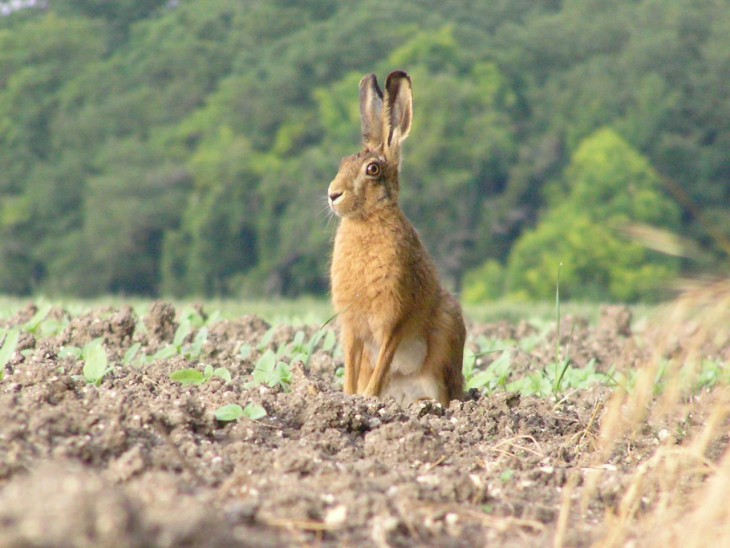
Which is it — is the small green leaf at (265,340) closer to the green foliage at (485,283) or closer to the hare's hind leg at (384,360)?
the hare's hind leg at (384,360)

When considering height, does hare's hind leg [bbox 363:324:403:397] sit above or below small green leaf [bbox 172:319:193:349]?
above

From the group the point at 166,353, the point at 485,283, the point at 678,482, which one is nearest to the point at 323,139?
the point at 485,283

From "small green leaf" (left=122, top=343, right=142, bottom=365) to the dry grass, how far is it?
248 centimetres

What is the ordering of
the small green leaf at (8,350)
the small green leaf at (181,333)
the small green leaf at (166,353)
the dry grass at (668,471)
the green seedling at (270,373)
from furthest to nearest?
the small green leaf at (181,333) → the small green leaf at (166,353) → the green seedling at (270,373) → the small green leaf at (8,350) → the dry grass at (668,471)

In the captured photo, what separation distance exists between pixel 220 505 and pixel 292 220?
3359 centimetres

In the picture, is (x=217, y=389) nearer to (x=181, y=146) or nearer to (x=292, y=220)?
(x=292, y=220)

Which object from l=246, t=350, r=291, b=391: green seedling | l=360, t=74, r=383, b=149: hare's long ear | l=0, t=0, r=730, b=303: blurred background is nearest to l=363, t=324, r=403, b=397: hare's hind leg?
l=246, t=350, r=291, b=391: green seedling

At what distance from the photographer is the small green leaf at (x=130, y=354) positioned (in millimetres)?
5657

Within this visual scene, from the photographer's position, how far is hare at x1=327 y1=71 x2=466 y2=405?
5.12 m

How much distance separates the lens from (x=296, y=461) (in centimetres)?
370

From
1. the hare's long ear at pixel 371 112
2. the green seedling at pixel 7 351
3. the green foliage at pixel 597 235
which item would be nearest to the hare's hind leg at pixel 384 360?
the hare's long ear at pixel 371 112

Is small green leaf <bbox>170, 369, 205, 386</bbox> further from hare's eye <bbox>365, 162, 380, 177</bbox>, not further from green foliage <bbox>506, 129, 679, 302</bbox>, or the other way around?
green foliage <bbox>506, 129, 679, 302</bbox>

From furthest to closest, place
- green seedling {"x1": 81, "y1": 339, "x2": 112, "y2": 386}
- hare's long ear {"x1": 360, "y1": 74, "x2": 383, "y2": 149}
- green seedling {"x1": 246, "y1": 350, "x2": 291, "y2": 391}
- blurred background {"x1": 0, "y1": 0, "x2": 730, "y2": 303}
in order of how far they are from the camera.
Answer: blurred background {"x1": 0, "y1": 0, "x2": 730, "y2": 303} → hare's long ear {"x1": 360, "y1": 74, "x2": 383, "y2": 149} → green seedling {"x1": 246, "y1": 350, "x2": 291, "y2": 391} → green seedling {"x1": 81, "y1": 339, "x2": 112, "y2": 386}

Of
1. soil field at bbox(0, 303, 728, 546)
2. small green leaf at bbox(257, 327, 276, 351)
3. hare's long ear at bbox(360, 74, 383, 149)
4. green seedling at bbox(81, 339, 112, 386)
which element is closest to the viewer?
soil field at bbox(0, 303, 728, 546)
